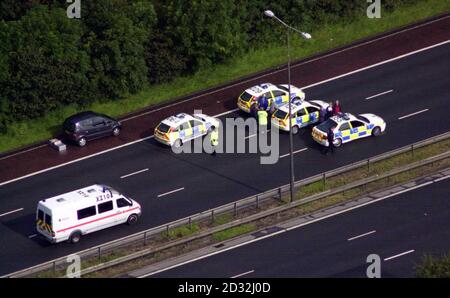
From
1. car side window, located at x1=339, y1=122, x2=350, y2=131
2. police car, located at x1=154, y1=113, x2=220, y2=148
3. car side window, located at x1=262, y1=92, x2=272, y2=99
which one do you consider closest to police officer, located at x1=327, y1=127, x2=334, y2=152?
car side window, located at x1=339, y1=122, x2=350, y2=131

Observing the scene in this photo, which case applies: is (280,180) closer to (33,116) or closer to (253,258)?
(253,258)

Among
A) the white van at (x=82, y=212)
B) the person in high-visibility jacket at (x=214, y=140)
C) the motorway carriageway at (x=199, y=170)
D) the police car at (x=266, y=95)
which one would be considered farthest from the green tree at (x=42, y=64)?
the white van at (x=82, y=212)

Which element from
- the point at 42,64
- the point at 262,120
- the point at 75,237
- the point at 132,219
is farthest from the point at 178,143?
the point at 75,237

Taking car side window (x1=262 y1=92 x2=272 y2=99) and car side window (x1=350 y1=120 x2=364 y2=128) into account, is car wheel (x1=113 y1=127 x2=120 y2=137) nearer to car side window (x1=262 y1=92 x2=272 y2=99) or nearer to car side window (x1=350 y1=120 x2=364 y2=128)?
car side window (x1=262 y1=92 x2=272 y2=99)

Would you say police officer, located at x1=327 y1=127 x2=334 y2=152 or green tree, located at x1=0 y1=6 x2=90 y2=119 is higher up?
green tree, located at x1=0 y1=6 x2=90 y2=119

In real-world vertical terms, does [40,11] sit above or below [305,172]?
above

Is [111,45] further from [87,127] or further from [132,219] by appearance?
[132,219]

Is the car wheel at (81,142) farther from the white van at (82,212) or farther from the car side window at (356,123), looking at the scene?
the car side window at (356,123)
